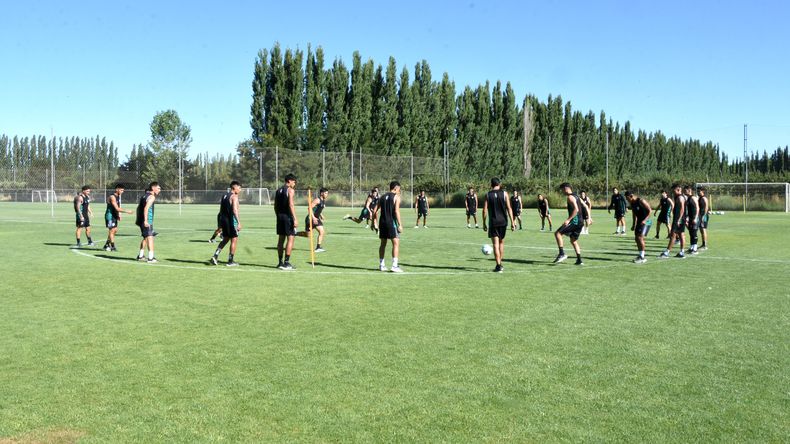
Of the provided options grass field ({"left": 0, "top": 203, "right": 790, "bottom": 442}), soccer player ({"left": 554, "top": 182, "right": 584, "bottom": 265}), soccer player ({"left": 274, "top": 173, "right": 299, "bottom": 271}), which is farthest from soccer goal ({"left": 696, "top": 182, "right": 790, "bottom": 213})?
soccer player ({"left": 274, "top": 173, "right": 299, "bottom": 271})

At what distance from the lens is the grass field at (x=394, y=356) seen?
200 inches

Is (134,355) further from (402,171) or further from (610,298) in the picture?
(402,171)

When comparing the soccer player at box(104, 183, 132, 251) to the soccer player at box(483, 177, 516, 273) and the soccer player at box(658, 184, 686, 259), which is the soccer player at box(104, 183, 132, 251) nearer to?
the soccer player at box(483, 177, 516, 273)

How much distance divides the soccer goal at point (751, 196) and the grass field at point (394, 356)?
153ft

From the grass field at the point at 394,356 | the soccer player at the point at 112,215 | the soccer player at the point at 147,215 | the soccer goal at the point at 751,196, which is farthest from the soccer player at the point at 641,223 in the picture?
the soccer goal at the point at 751,196

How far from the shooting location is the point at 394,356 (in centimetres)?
710

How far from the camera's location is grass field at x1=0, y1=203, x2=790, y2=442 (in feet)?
16.6

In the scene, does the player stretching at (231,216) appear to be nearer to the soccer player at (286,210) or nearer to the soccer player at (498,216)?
the soccer player at (286,210)

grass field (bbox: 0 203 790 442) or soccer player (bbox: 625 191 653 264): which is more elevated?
soccer player (bbox: 625 191 653 264)

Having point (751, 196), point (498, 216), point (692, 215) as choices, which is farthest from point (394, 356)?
point (751, 196)

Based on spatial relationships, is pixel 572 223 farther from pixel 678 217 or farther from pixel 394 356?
pixel 394 356

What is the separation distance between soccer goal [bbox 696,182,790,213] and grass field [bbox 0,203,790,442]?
4660 centimetres

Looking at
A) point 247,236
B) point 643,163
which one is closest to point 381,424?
point 247,236

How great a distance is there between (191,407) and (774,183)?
60.6 metres
